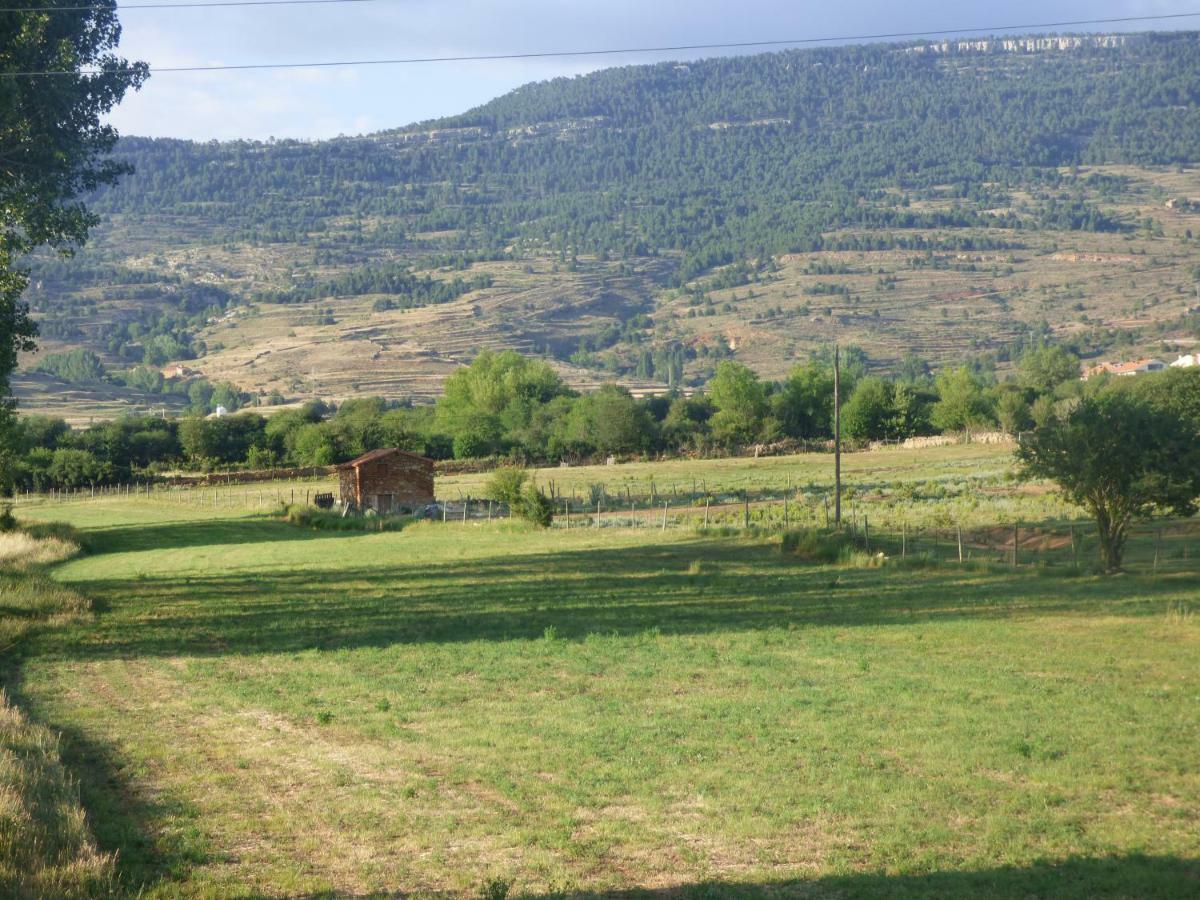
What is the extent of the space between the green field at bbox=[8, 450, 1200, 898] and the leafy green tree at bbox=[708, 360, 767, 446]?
7672 cm

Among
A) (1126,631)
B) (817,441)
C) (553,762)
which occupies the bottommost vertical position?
(817,441)

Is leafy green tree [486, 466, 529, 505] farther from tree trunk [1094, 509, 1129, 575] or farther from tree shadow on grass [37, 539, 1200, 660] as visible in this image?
tree trunk [1094, 509, 1129, 575]

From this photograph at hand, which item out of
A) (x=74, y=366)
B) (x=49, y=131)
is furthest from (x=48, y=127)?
(x=74, y=366)

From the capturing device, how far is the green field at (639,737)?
8.86 metres

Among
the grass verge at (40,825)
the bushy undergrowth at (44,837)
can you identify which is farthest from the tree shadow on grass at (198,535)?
the bushy undergrowth at (44,837)

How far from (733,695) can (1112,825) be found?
5697 millimetres

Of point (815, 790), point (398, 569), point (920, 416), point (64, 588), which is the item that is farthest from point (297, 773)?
point (920, 416)

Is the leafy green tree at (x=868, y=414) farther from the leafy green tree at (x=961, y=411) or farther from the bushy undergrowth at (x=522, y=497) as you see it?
the bushy undergrowth at (x=522, y=497)

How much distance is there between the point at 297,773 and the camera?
11.4 metres

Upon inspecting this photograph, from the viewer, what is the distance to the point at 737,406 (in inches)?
4144

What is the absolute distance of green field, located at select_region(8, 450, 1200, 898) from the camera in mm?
8859

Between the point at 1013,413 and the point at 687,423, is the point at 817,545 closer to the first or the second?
the point at 687,423

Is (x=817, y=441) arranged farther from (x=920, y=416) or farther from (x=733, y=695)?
(x=733, y=695)

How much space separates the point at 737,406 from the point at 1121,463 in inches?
3026
